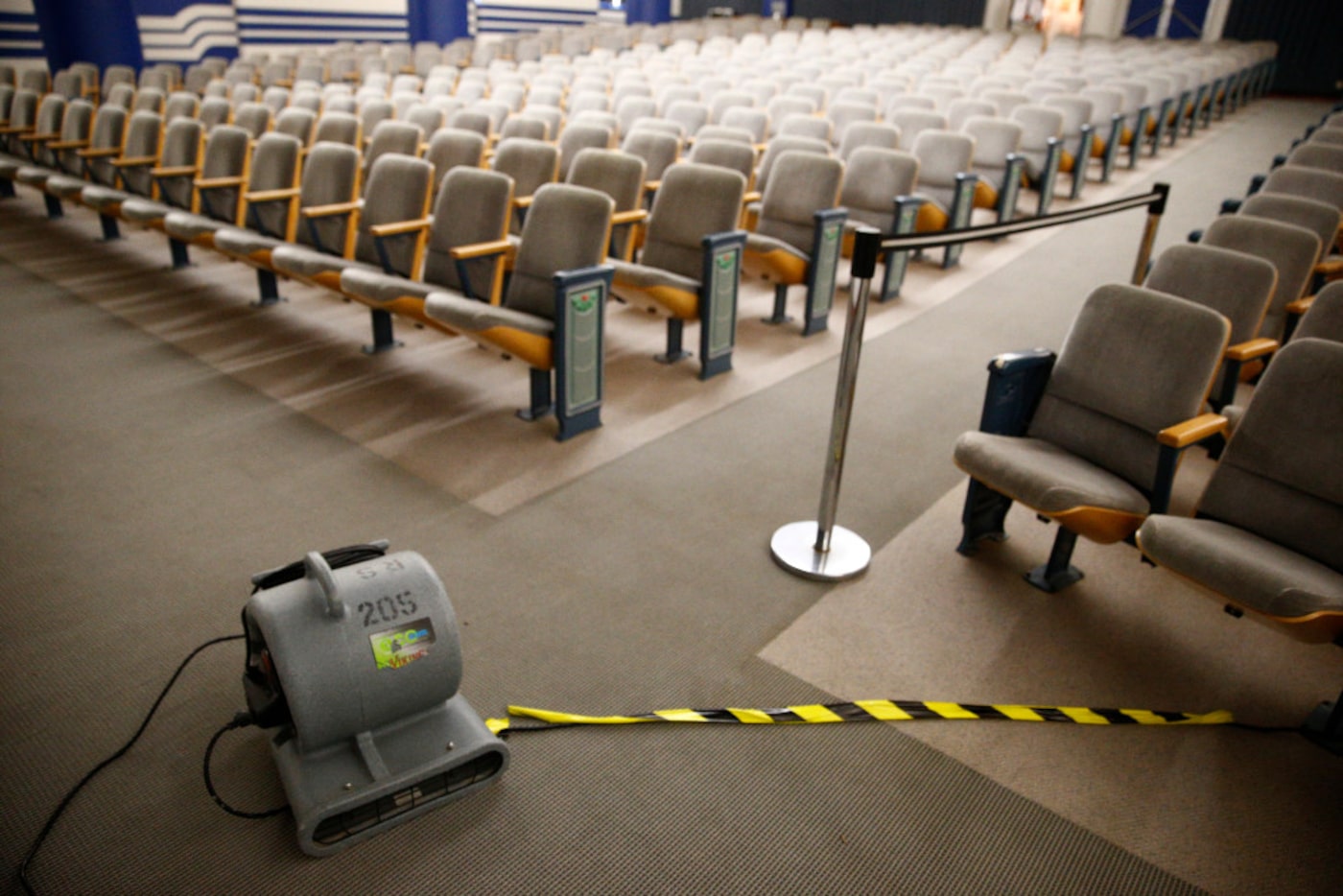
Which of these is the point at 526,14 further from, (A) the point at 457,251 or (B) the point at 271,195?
(A) the point at 457,251

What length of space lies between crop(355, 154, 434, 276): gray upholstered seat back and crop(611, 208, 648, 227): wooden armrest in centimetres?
95

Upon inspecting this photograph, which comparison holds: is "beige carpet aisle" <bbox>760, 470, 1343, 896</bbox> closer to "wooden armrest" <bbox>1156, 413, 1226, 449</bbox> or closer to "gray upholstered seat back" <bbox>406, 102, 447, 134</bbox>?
"wooden armrest" <bbox>1156, 413, 1226, 449</bbox>

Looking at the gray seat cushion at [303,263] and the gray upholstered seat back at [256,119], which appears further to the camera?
the gray upholstered seat back at [256,119]

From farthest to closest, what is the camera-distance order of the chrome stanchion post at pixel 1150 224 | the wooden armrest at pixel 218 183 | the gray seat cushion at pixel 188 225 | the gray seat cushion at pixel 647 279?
the wooden armrest at pixel 218 183 → the gray seat cushion at pixel 188 225 → the gray seat cushion at pixel 647 279 → the chrome stanchion post at pixel 1150 224

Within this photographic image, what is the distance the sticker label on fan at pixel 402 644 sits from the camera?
5.91ft

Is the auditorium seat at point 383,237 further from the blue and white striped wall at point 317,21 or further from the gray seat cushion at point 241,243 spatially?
the blue and white striped wall at point 317,21

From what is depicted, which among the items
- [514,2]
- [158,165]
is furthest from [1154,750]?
[514,2]

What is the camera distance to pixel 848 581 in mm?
2779

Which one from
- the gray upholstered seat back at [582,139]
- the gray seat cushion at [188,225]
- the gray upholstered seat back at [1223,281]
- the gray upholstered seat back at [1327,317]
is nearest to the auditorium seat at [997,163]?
the gray upholstered seat back at [582,139]

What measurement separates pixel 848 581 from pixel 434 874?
1.53m

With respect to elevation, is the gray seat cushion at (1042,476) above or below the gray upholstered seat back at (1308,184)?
below

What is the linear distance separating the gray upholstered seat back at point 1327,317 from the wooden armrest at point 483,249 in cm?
311

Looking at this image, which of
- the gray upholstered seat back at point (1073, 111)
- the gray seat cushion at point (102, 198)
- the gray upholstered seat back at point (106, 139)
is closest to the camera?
the gray seat cushion at point (102, 198)

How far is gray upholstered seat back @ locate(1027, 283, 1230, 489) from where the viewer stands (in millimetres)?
2570
